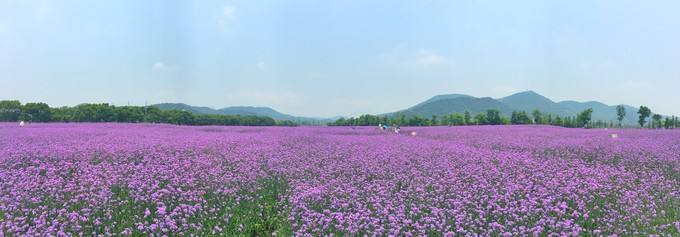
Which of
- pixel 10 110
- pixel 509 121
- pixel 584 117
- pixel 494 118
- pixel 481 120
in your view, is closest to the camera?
pixel 10 110

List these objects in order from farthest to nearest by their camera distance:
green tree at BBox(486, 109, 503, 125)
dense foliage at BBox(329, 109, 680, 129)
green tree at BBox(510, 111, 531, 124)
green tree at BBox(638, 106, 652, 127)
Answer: green tree at BBox(486, 109, 503, 125) → green tree at BBox(510, 111, 531, 124) → dense foliage at BBox(329, 109, 680, 129) → green tree at BBox(638, 106, 652, 127)

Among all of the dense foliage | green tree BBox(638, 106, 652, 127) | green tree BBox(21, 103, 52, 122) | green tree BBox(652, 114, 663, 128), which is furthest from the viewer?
the dense foliage

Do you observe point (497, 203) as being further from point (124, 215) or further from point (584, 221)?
point (124, 215)

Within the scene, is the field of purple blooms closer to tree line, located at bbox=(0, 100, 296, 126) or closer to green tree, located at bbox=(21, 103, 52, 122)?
tree line, located at bbox=(0, 100, 296, 126)

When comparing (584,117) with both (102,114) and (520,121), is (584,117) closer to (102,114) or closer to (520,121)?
(520,121)

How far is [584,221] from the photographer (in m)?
4.80

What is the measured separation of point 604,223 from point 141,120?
5301 centimetres

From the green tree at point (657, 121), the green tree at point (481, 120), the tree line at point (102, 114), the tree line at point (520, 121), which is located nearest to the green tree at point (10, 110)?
the tree line at point (102, 114)

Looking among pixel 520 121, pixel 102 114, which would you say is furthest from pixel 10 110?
pixel 520 121

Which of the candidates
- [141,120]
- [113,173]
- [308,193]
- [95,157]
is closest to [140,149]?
[95,157]

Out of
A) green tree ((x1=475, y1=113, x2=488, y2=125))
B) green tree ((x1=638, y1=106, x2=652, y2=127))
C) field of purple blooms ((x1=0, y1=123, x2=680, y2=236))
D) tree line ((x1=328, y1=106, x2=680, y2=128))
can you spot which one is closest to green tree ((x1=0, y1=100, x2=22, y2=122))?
tree line ((x1=328, y1=106, x2=680, y2=128))

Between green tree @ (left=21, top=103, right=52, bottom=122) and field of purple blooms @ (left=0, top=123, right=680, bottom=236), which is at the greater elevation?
green tree @ (left=21, top=103, right=52, bottom=122)

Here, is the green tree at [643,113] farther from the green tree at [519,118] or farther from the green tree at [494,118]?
the green tree at [494,118]

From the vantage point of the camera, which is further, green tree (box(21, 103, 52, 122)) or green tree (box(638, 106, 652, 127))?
green tree (box(21, 103, 52, 122))
